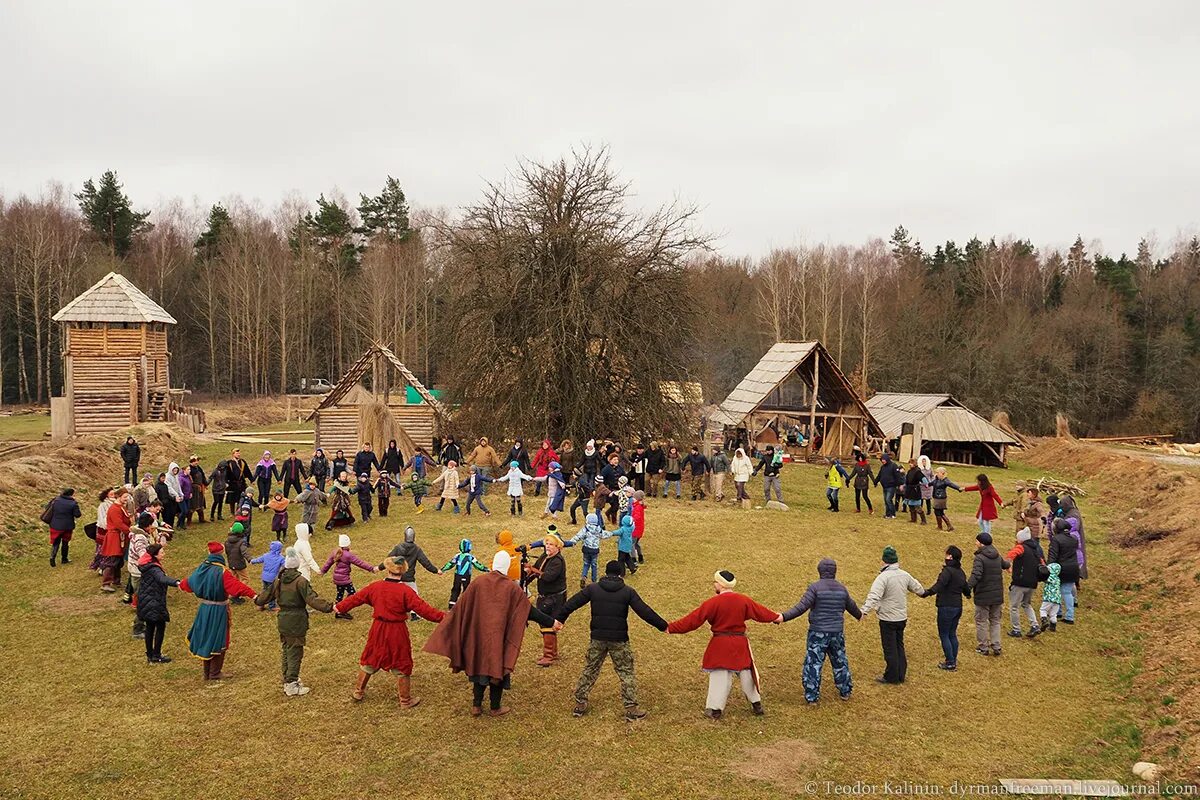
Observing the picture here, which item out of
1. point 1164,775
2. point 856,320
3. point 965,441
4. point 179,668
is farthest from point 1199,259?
point 179,668

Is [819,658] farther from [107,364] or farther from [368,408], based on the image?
[107,364]

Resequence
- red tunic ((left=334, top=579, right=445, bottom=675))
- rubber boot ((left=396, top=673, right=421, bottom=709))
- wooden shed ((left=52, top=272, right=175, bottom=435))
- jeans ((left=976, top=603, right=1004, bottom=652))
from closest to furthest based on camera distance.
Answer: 1. red tunic ((left=334, top=579, right=445, bottom=675))
2. rubber boot ((left=396, top=673, right=421, bottom=709))
3. jeans ((left=976, top=603, right=1004, bottom=652))
4. wooden shed ((left=52, top=272, right=175, bottom=435))

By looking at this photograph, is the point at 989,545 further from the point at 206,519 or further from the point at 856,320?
the point at 856,320

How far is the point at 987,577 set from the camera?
1129 centimetres

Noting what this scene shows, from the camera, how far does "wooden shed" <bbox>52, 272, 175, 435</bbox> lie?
38.6m

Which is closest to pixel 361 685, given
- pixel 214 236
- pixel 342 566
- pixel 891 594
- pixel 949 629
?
pixel 342 566

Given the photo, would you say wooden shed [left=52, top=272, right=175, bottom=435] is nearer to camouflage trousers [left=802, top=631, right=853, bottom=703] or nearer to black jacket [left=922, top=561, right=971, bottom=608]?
camouflage trousers [left=802, top=631, right=853, bottom=703]

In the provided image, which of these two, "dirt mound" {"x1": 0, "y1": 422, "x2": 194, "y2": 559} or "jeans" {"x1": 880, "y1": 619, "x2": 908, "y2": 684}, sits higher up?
"dirt mound" {"x1": 0, "y1": 422, "x2": 194, "y2": 559}

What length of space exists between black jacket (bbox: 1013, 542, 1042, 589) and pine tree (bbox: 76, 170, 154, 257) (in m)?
69.7

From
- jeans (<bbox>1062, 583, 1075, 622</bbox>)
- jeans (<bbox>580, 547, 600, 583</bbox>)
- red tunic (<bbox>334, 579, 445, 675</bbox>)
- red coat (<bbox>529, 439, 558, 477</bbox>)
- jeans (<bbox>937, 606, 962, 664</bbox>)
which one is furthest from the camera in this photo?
red coat (<bbox>529, 439, 558, 477</bbox>)

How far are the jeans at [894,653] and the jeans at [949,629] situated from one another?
0.85 meters

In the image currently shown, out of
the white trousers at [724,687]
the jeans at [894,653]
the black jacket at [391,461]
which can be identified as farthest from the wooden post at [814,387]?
the white trousers at [724,687]

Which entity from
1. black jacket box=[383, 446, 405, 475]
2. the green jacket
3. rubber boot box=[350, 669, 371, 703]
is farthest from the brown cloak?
black jacket box=[383, 446, 405, 475]

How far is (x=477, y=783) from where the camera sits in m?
7.77
